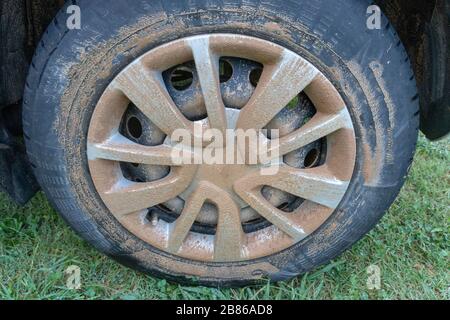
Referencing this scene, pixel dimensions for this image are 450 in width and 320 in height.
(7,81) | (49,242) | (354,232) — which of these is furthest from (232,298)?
(7,81)

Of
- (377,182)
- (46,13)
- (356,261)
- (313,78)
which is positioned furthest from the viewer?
(356,261)

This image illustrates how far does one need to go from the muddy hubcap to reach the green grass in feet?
0.88

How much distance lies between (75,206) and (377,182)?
1151mm

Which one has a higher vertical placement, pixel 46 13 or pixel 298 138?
pixel 46 13

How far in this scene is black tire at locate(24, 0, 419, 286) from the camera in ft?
5.81

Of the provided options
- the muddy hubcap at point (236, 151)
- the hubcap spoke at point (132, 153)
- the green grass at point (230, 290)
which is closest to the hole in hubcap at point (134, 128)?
the muddy hubcap at point (236, 151)

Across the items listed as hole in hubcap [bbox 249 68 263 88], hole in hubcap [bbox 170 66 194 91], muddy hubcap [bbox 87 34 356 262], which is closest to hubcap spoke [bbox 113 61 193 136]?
muddy hubcap [bbox 87 34 356 262]

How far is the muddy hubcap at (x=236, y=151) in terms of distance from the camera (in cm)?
182

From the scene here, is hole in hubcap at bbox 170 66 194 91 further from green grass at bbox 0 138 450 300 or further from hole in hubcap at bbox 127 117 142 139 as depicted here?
green grass at bbox 0 138 450 300

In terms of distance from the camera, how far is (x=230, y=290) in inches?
87.0

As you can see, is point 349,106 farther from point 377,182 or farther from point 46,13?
point 46,13

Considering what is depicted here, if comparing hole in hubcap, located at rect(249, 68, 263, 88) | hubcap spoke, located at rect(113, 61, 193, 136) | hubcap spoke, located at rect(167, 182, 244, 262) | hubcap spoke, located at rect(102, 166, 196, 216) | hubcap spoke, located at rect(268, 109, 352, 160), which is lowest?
hubcap spoke, located at rect(167, 182, 244, 262)

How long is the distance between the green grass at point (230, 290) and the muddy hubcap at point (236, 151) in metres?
0.27

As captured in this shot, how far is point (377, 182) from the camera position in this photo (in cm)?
199
